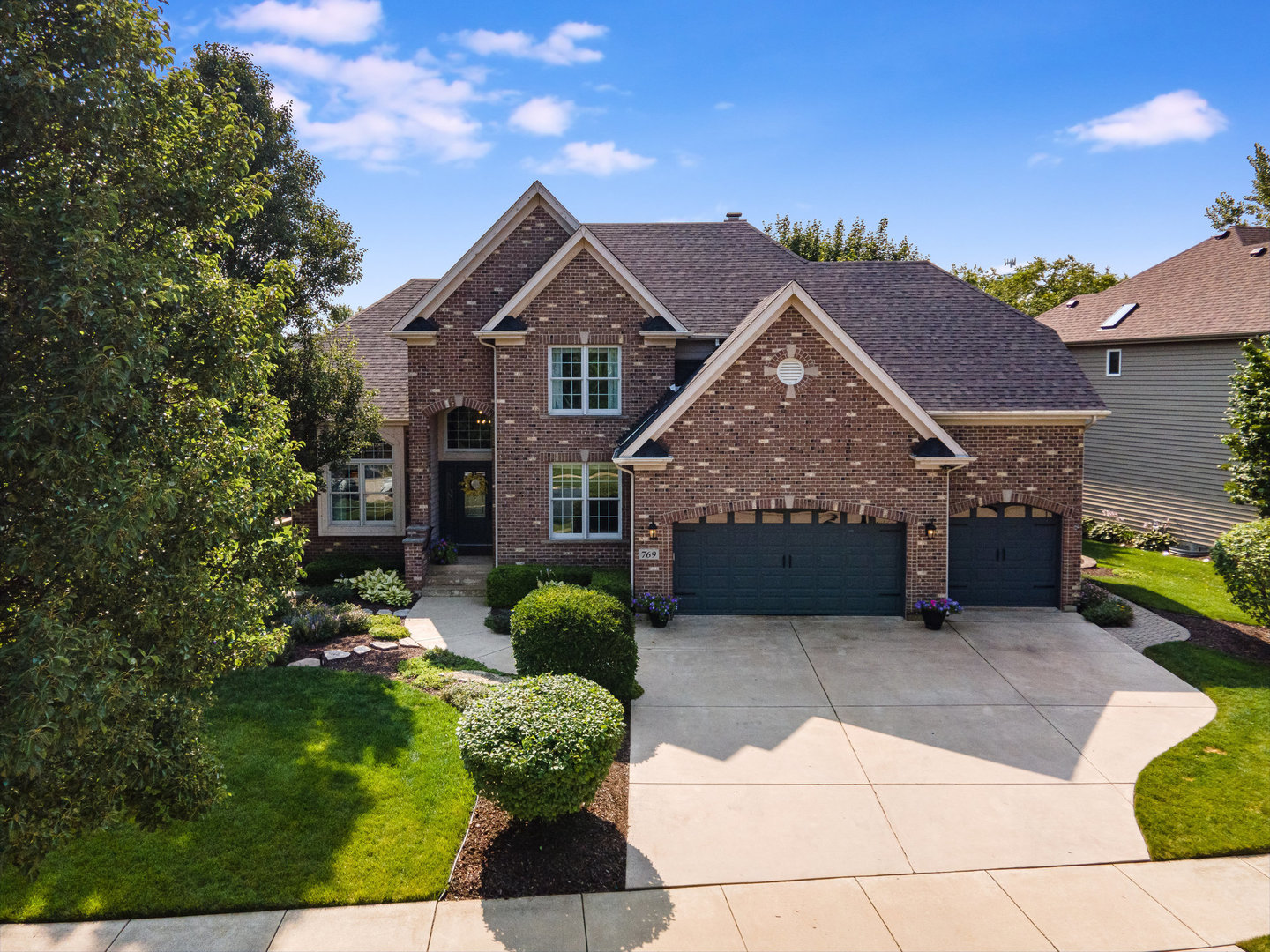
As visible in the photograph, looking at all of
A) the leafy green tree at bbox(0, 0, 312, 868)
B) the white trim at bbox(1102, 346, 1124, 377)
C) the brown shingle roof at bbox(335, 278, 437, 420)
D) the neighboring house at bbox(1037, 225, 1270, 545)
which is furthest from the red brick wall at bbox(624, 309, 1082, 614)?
the white trim at bbox(1102, 346, 1124, 377)

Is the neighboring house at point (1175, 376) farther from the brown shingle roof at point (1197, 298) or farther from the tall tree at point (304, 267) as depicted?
the tall tree at point (304, 267)

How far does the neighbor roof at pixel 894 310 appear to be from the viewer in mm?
17312

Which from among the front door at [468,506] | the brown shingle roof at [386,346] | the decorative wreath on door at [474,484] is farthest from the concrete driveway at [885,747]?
the brown shingle roof at [386,346]

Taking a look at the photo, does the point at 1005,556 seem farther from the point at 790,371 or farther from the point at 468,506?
the point at 468,506

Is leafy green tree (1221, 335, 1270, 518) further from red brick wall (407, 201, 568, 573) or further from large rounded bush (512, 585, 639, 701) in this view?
red brick wall (407, 201, 568, 573)

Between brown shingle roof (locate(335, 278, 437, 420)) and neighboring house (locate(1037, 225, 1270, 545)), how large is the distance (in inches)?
896

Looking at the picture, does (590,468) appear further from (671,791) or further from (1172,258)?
(1172,258)

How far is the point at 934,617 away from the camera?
15477mm

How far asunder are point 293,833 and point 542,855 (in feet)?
8.87

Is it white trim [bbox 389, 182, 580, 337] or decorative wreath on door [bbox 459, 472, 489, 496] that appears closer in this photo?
white trim [bbox 389, 182, 580, 337]

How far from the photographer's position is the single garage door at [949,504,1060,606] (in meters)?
17.2

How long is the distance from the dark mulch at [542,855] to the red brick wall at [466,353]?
1133 cm

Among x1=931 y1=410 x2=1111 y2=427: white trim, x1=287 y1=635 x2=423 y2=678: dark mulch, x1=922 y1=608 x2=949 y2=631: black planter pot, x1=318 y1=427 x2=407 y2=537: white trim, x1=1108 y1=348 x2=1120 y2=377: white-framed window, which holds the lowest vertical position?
x1=287 y1=635 x2=423 y2=678: dark mulch

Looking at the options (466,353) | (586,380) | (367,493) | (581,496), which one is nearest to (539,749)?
(581,496)
